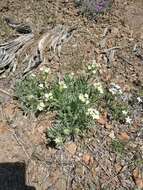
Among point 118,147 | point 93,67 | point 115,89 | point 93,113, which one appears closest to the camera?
point 93,113

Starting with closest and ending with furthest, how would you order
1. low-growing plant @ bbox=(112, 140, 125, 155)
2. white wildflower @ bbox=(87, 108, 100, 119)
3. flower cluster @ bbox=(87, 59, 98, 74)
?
white wildflower @ bbox=(87, 108, 100, 119) → low-growing plant @ bbox=(112, 140, 125, 155) → flower cluster @ bbox=(87, 59, 98, 74)

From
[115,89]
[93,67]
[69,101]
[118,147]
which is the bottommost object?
[118,147]

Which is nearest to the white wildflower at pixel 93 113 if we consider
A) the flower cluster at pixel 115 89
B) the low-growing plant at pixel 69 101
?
the low-growing plant at pixel 69 101

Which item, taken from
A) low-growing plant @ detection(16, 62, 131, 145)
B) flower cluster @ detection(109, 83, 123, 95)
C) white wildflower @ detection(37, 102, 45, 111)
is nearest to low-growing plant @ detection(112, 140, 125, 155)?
low-growing plant @ detection(16, 62, 131, 145)

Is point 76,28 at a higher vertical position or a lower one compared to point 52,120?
higher

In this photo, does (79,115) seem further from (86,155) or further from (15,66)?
(15,66)

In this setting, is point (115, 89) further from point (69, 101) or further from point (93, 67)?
point (69, 101)

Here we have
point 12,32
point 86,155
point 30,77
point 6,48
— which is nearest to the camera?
point 86,155

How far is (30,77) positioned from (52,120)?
0.72 meters

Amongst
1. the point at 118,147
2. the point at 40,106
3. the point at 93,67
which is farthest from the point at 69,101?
the point at 118,147

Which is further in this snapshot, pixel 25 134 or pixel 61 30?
pixel 61 30

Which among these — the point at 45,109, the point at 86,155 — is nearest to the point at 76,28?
the point at 45,109

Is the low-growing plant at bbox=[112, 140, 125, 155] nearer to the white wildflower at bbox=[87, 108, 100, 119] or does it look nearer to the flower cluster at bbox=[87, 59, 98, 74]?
the white wildflower at bbox=[87, 108, 100, 119]

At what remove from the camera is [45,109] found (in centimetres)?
545
